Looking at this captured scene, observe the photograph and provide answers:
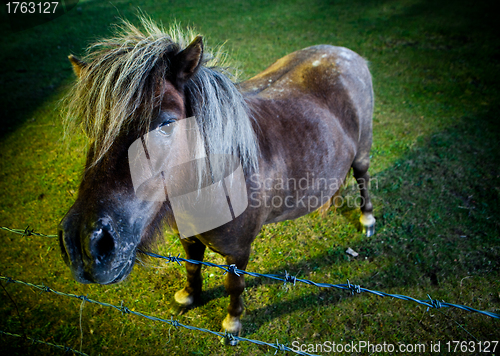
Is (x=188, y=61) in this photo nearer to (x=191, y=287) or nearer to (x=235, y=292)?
(x=235, y=292)

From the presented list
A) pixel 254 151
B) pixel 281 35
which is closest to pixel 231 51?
pixel 281 35

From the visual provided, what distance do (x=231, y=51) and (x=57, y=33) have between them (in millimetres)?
5683

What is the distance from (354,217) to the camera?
3920mm

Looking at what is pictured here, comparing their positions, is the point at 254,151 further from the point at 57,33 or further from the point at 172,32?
the point at 57,33

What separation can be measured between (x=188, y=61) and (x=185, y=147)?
0.46 metres

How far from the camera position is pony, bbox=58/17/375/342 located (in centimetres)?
137

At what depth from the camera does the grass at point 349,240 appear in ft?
9.25

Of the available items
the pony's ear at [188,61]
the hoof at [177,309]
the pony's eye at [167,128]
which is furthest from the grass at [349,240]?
the pony's ear at [188,61]

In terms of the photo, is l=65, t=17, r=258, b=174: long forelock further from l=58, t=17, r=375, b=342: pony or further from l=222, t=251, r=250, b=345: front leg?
l=222, t=251, r=250, b=345: front leg

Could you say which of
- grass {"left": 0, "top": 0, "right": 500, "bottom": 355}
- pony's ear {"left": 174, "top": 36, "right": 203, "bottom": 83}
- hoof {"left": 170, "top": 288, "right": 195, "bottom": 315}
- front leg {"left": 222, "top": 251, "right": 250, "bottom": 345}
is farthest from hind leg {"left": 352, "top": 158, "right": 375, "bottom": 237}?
pony's ear {"left": 174, "top": 36, "right": 203, "bottom": 83}

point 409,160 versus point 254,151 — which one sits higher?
point 254,151

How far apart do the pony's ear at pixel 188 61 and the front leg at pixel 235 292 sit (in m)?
1.41

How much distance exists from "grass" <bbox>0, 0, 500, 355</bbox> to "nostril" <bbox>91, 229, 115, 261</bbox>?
57cm

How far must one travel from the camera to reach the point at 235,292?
2.56 meters
